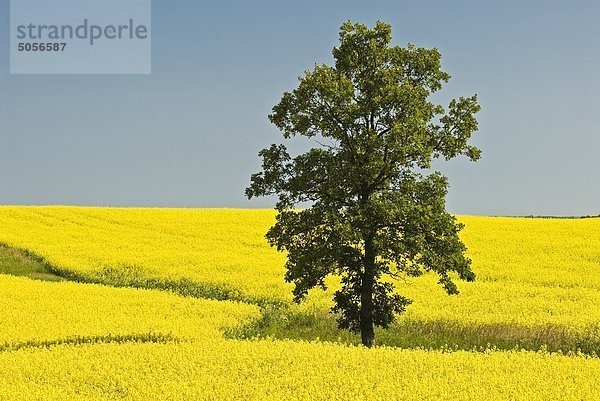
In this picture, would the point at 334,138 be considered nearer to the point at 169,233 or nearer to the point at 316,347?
the point at 316,347

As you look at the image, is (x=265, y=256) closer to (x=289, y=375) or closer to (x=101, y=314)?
(x=101, y=314)

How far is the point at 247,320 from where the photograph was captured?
82.3ft

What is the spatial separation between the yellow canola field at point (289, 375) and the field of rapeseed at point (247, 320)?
0.05 meters

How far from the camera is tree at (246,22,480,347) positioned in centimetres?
2033

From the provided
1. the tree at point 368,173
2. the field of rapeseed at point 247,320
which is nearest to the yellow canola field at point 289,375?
the field of rapeseed at point 247,320

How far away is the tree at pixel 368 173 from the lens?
66.7 ft

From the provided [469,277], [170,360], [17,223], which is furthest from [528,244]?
[17,223]

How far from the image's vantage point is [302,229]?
21.0m

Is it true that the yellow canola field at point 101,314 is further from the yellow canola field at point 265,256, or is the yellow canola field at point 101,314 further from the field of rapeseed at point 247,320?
the yellow canola field at point 265,256

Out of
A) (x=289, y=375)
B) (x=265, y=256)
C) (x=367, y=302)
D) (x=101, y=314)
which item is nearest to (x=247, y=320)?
(x=101, y=314)

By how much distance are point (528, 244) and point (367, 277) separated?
23.4 m

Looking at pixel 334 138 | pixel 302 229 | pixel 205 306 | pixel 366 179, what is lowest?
pixel 205 306

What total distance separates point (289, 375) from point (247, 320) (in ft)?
39.8

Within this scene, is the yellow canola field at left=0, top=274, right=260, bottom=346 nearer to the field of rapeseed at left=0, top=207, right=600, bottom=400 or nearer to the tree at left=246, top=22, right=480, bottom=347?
the field of rapeseed at left=0, top=207, right=600, bottom=400
